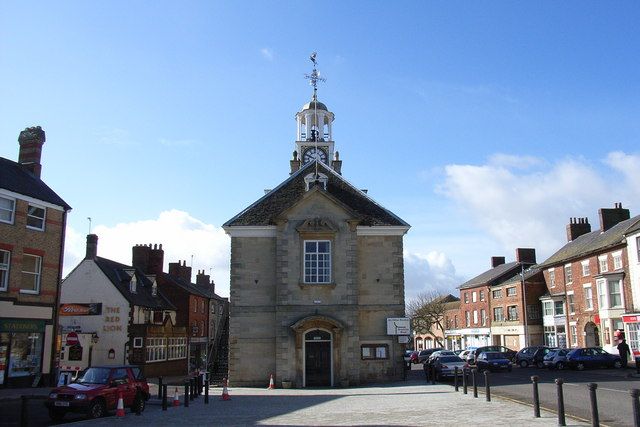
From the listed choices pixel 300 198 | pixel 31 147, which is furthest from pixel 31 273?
pixel 300 198

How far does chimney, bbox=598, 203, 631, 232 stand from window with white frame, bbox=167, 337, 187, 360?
1398 inches

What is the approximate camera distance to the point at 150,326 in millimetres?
39781

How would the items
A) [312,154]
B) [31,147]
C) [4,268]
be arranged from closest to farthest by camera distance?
[4,268], [31,147], [312,154]

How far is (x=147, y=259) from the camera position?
156ft

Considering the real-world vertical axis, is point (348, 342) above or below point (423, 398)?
above

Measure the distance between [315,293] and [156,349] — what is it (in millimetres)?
16785

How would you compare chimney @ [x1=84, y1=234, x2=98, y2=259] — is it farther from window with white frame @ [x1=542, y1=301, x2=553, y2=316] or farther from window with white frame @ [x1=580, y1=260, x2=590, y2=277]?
window with white frame @ [x1=542, y1=301, x2=553, y2=316]

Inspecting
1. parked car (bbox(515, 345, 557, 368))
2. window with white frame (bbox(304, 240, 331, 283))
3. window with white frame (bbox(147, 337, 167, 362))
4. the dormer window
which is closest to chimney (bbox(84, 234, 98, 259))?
window with white frame (bbox(147, 337, 167, 362))

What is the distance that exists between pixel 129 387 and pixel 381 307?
15.2 metres

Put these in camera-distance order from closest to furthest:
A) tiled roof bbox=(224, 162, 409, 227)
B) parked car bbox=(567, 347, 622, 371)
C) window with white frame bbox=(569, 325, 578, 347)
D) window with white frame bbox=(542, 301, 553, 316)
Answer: tiled roof bbox=(224, 162, 409, 227)
parked car bbox=(567, 347, 622, 371)
window with white frame bbox=(569, 325, 578, 347)
window with white frame bbox=(542, 301, 553, 316)

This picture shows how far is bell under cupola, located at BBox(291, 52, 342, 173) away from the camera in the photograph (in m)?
40.5

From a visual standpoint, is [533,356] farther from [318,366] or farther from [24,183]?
[24,183]

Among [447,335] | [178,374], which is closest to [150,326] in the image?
[178,374]

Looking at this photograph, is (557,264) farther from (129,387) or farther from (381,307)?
(129,387)
